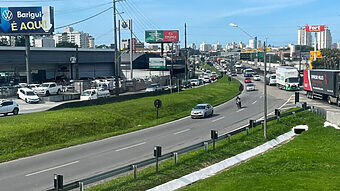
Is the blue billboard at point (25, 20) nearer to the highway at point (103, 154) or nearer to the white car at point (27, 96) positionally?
the white car at point (27, 96)

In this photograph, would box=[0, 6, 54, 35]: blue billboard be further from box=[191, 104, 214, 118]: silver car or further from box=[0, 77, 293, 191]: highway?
box=[0, 77, 293, 191]: highway

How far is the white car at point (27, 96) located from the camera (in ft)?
181

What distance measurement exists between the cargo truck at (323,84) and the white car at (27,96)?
1450 inches

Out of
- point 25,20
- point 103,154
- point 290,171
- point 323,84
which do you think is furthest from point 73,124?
point 25,20

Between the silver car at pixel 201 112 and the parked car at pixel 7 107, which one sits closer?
the parked car at pixel 7 107

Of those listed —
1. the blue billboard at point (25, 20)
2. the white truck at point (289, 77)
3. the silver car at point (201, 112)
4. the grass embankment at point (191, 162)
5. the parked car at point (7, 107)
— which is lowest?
the grass embankment at point (191, 162)

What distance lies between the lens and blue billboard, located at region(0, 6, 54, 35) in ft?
226

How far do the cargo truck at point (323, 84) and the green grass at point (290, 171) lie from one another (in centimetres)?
2317

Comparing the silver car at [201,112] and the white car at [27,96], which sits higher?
the white car at [27,96]

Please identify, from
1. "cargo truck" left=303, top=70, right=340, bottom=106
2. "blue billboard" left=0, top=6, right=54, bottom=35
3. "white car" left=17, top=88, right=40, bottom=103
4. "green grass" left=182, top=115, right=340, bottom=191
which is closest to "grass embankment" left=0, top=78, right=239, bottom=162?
"white car" left=17, top=88, right=40, bottom=103

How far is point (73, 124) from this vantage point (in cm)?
3600

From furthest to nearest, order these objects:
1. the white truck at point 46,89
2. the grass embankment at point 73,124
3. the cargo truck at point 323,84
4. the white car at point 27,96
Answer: the white truck at point 46,89 → the white car at point 27,96 → the cargo truck at point 323,84 → the grass embankment at point 73,124

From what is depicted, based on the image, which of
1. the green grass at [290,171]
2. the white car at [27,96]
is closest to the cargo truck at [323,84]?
the green grass at [290,171]

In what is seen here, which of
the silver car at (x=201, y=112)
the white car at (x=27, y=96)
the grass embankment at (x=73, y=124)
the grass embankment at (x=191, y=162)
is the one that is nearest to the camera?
the grass embankment at (x=191, y=162)
